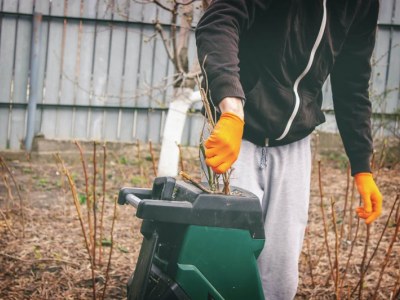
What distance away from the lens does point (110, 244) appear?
4.16 meters

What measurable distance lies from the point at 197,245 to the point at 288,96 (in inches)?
31.7

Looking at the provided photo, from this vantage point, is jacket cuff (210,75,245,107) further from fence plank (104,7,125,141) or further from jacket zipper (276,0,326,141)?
fence plank (104,7,125,141)

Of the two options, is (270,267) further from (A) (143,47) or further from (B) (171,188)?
(A) (143,47)

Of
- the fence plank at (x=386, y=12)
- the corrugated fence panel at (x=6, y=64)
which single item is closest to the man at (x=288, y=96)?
the corrugated fence panel at (x=6, y=64)

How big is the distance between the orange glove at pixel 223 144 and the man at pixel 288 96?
30 centimetres

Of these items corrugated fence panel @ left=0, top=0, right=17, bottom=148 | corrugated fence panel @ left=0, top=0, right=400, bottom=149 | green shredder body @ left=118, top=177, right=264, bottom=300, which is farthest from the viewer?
corrugated fence panel @ left=0, top=0, right=400, bottom=149

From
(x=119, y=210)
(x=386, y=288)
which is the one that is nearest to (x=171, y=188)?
(x=386, y=288)

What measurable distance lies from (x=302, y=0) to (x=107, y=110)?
526 centimetres

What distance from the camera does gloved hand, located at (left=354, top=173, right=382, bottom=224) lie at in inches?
101

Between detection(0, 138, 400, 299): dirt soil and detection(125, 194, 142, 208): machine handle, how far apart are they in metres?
1.02

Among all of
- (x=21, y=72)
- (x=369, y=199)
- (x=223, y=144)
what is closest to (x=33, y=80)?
(x=21, y=72)

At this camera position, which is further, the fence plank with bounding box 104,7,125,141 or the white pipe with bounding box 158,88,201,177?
the fence plank with bounding box 104,7,125,141

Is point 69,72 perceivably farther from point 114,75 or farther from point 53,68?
point 114,75

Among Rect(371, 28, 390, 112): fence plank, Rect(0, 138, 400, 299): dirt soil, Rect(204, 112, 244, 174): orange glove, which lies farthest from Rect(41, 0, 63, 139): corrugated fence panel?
Rect(204, 112, 244, 174): orange glove
